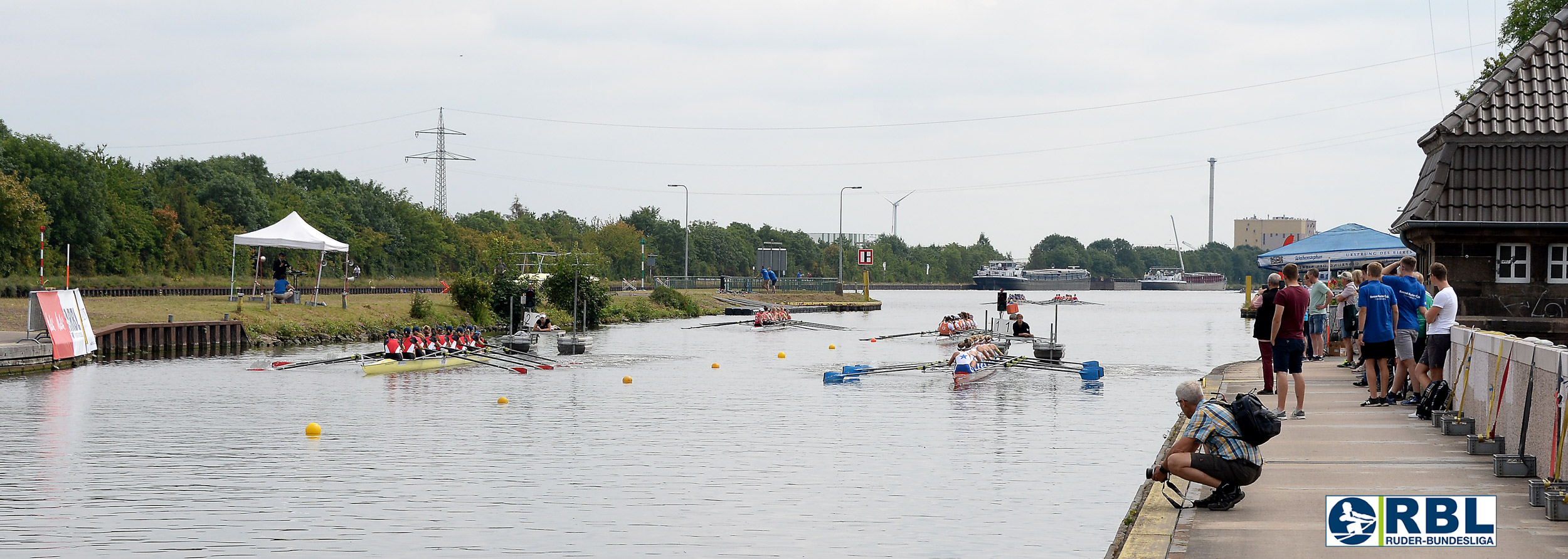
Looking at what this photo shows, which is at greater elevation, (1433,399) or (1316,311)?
(1316,311)

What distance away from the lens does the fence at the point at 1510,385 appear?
9.18m

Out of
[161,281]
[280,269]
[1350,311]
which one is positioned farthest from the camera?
[161,281]

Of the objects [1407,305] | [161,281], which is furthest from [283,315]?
[1407,305]

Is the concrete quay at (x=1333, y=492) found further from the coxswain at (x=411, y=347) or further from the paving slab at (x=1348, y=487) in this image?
the coxswain at (x=411, y=347)

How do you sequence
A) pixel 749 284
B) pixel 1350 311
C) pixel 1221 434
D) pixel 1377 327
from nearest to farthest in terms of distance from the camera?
pixel 1221 434 < pixel 1377 327 < pixel 1350 311 < pixel 749 284

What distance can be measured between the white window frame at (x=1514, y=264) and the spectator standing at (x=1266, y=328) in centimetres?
487

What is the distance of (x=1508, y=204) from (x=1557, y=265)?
4.44 feet

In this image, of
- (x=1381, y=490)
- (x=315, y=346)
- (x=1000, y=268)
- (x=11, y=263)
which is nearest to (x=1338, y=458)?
(x=1381, y=490)

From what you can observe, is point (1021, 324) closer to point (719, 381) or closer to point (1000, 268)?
point (719, 381)

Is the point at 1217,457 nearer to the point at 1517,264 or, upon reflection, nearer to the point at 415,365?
the point at 1517,264

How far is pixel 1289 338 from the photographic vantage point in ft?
47.6

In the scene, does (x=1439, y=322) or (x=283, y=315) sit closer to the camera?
(x=1439, y=322)

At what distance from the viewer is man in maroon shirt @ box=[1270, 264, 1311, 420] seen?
47.4ft

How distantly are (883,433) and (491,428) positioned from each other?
232 inches
